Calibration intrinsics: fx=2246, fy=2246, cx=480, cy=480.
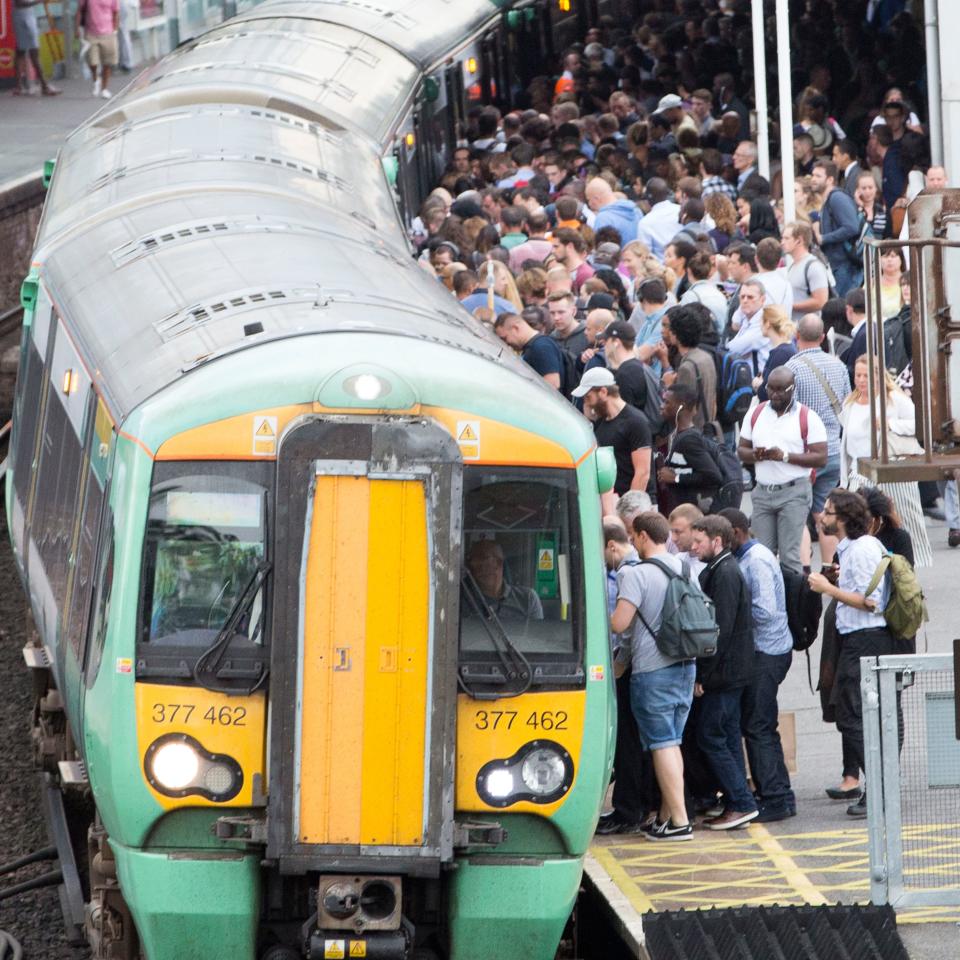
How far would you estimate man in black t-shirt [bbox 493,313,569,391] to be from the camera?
45.2 feet

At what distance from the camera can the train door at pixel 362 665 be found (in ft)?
25.5

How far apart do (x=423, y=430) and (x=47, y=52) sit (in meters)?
28.1

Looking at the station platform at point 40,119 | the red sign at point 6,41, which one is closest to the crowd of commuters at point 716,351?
the station platform at point 40,119

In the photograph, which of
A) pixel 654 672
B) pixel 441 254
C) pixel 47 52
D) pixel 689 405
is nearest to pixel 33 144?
pixel 47 52

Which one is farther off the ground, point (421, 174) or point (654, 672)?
point (421, 174)

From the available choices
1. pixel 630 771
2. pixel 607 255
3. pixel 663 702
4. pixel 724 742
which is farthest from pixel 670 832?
pixel 607 255

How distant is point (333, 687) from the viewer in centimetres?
778

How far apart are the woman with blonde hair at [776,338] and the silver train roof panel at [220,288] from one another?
3.03m

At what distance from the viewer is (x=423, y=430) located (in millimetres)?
7977

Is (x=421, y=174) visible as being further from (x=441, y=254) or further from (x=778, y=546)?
(x=778, y=546)

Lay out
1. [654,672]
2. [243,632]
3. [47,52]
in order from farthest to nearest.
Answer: [47,52] → [654,672] → [243,632]

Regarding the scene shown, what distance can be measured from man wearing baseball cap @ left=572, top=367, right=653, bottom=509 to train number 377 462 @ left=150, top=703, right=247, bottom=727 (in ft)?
15.8

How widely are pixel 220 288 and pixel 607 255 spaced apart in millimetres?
7935

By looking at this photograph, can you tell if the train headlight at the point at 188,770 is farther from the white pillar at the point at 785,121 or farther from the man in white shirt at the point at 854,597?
the white pillar at the point at 785,121
